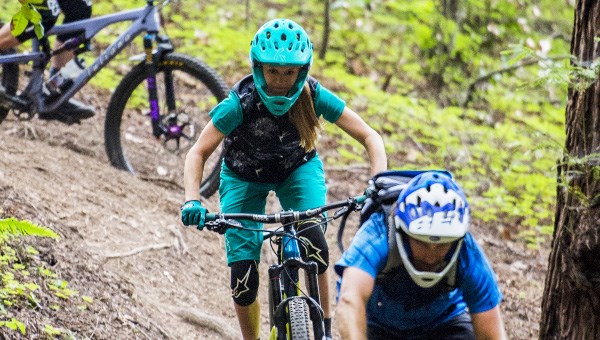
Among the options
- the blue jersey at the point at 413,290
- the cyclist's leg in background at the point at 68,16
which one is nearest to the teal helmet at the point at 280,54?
the blue jersey at the point at 413,290

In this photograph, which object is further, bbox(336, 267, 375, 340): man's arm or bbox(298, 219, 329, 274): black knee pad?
bbox(298, 219, 329, 274): black knee pad

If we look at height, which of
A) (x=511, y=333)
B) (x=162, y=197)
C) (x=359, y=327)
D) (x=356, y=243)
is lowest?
(x=511, y=333)

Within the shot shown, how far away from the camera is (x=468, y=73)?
1236 centimetres

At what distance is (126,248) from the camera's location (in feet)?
21.3

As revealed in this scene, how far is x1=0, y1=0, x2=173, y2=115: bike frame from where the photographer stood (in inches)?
296

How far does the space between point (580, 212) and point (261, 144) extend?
1.80 meters

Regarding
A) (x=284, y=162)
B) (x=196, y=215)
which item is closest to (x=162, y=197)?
(x=284, y=162)

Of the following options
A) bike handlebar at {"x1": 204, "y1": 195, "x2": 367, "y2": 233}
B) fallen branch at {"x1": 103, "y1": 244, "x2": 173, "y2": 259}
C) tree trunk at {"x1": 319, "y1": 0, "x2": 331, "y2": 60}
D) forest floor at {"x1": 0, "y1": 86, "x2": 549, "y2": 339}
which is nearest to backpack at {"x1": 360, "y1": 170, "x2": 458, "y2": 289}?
bike handlebar at {"x1": 204, "y1": 195, "x2": 367, "y2": 233}

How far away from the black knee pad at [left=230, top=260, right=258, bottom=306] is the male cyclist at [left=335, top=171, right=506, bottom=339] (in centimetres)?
114

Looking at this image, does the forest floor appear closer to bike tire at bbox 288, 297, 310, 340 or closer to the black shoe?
the black shoe

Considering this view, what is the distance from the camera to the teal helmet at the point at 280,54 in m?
4.36

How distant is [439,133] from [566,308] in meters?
6.10

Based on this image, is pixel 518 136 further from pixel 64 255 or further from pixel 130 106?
pixel 64 255

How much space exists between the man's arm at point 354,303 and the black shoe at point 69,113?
16.9ft
